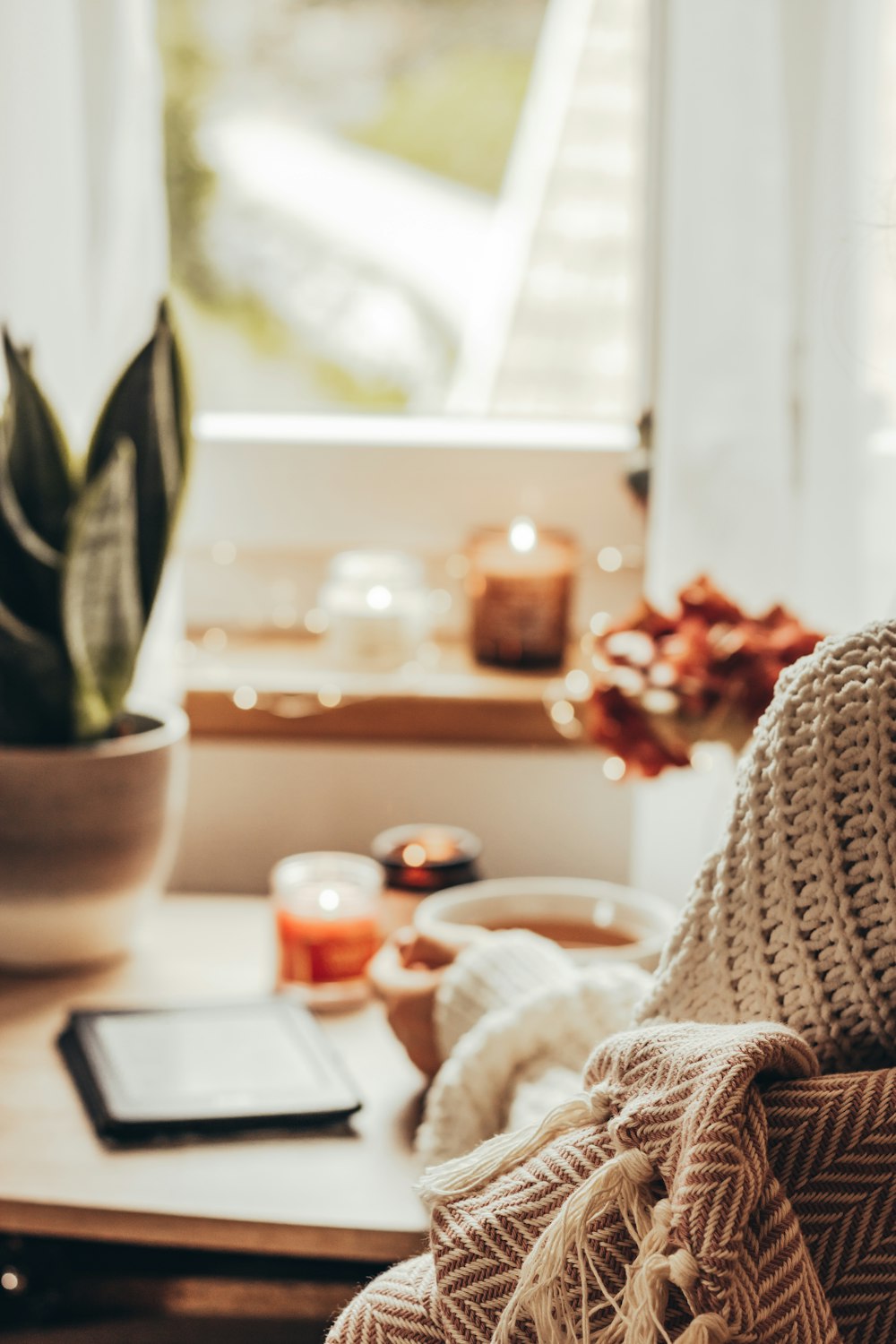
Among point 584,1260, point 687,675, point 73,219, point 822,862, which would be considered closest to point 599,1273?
point 584,1260

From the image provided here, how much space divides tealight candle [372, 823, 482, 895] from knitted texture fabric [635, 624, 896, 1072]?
0.50 metres

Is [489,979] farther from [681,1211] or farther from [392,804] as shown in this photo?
[392,804]

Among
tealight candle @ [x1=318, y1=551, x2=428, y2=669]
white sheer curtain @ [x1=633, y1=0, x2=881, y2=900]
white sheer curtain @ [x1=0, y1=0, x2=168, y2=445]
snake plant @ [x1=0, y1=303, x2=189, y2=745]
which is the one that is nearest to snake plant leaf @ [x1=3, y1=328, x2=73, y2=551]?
snake plant @ [x1=0, y1=303, x2=189, y2=745]

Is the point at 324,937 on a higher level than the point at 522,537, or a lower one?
lower

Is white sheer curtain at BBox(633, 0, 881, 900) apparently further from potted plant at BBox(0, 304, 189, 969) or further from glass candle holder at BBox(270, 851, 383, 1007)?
potted plant at BBox(0, 304, 189, 969)

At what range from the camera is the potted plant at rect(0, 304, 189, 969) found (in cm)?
94

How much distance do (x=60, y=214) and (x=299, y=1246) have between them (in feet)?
2.62

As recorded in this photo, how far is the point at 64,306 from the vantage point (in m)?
1.13

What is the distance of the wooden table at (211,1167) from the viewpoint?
0.70m

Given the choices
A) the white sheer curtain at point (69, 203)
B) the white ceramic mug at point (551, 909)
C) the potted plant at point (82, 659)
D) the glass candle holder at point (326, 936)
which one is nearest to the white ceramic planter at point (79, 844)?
the potted plant at point (82, 659)

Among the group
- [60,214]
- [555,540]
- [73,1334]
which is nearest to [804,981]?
[73,1334]

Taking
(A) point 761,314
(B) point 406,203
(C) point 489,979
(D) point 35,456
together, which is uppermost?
(B) point 406,203

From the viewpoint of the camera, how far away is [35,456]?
986 millimetres

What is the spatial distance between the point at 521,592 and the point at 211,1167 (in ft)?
1.97
